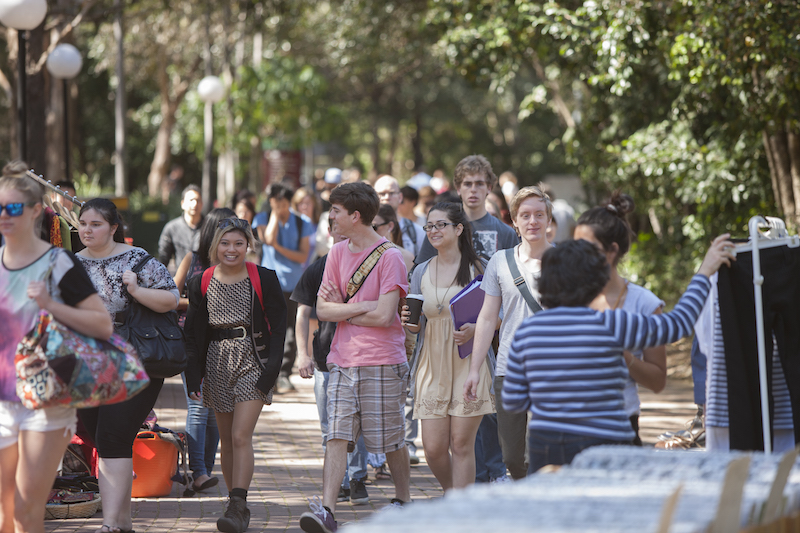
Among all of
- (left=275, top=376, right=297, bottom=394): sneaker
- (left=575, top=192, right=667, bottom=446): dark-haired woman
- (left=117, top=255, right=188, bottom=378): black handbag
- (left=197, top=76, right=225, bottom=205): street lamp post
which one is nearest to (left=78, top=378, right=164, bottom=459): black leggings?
(left=117, top=255, right=188, bottom=378): black handbag

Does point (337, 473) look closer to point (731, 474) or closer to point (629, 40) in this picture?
point (731, 474)

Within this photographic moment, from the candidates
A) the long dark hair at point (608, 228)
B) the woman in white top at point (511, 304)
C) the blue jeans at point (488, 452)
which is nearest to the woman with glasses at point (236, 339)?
the woman in white top at point (511, 304)

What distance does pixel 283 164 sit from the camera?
26.2 meters

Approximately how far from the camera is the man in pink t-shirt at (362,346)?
5668 mm

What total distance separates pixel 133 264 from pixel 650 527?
3627 millimetres

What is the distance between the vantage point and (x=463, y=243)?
240 inches

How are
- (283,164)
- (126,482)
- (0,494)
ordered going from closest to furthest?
(0,494)
(126,482)
(283,164)

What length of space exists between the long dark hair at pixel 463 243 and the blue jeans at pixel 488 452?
1185 mm

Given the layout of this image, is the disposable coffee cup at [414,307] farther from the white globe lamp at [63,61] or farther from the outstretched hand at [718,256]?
the white globe lamp at [63,61]

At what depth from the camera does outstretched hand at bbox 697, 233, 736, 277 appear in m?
4.19

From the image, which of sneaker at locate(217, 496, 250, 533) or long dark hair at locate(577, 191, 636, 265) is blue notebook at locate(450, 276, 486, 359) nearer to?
long dark hair at locate(577, 191, 636, 265)

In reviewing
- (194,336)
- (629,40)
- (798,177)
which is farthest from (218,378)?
(798,177)

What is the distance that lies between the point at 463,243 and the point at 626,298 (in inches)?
72.5

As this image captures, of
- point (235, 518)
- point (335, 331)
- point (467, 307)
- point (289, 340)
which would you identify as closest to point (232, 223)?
point (335, 331)
